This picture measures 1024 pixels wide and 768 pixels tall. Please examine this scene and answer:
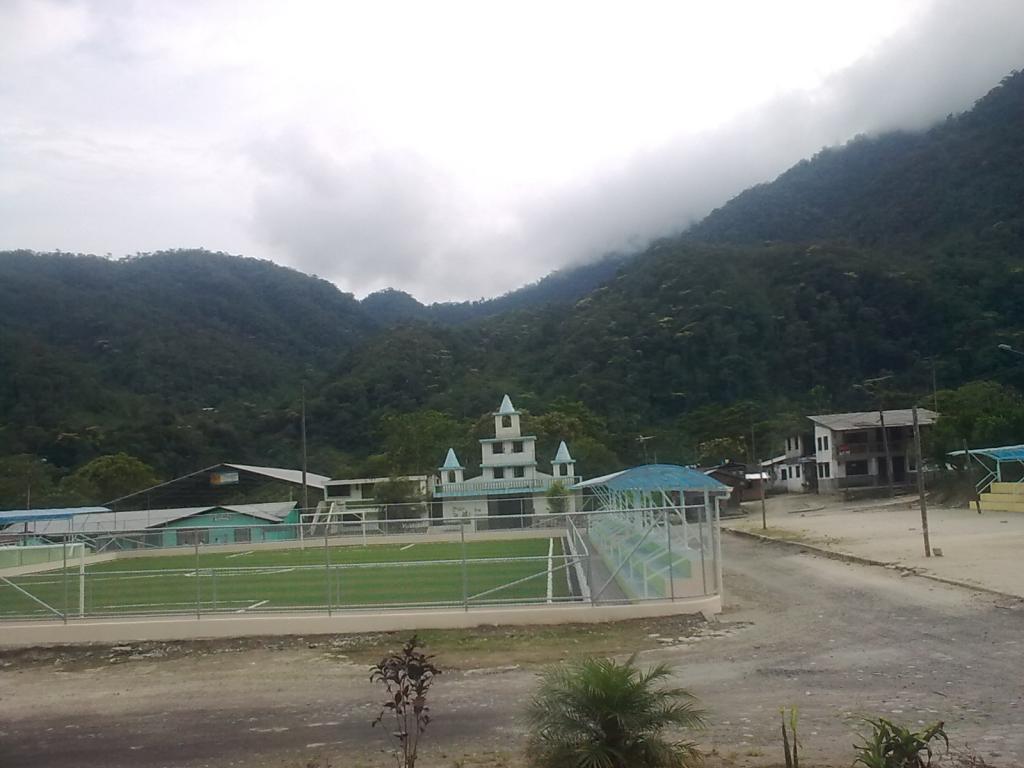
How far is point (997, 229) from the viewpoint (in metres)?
108

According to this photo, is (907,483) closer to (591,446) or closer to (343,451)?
(591,446)

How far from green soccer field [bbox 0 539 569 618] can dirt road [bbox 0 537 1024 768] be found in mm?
2298

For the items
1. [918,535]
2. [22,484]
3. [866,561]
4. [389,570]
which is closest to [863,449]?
[918,535]

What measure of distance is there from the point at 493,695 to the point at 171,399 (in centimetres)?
10802

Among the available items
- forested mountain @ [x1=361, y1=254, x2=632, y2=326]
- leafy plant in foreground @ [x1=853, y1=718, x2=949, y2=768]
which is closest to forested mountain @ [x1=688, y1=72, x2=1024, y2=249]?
forested mountain @ [x1=361, y1=254, x2=632, y2=326]

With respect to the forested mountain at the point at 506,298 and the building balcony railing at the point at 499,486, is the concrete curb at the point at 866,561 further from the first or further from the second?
the forested mountain at the point at 506,298

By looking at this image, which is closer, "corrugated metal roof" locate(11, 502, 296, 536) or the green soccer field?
the green soccer field

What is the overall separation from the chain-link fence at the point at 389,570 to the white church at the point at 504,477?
1965cm

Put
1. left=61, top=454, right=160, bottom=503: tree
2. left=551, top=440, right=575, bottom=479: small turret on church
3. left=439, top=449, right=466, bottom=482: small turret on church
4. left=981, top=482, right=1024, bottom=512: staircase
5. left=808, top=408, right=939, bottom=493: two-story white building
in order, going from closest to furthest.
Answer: left=981, top=482, right=1024, bottom=512: staircase
left=551, top=440, right=575, bottom=479: small turret on church
left=808, top=408, right=939, bottom=493: two-story white building
left=439, top=449, right=466, bottom=482: small turret on church
left=61, top=454, right=160, bottom=503: tree

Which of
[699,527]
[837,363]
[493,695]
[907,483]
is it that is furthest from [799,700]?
[837,363]

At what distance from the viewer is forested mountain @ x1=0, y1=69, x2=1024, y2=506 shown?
8981cm

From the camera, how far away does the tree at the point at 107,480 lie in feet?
241

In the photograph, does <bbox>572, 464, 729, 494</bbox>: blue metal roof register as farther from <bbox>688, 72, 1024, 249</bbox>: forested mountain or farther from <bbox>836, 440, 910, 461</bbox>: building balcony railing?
<bbox>688, 72, 1024, 249</bbox>: forested mountain

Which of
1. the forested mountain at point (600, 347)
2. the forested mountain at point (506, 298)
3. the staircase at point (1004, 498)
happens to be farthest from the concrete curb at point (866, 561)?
the forested mountain at point (506, 298)
